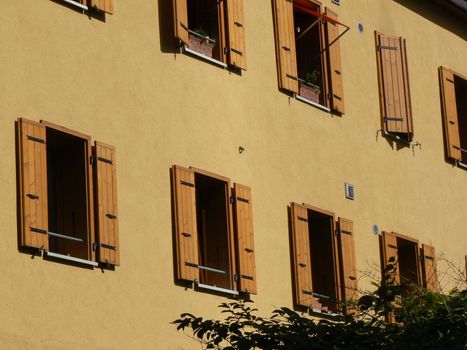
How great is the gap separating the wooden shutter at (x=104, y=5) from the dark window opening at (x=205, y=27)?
1.49m

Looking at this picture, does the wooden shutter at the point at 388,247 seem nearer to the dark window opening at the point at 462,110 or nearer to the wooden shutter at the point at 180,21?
the dark window opening at the point at 462,110

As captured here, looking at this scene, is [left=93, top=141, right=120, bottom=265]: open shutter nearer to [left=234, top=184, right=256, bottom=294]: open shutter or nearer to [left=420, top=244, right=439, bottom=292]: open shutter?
[left=234, top=184, right=256, bottom=294]: open shutter

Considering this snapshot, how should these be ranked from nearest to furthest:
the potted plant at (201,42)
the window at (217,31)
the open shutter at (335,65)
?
the potted plant at (201,42) < the window at (217,31) < the open shutter at (335,65)

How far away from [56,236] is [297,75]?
18.1 feet

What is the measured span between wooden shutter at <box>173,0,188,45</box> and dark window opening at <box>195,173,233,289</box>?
1543 mm

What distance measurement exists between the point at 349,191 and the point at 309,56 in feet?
6.21

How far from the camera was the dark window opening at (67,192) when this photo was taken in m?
15.6

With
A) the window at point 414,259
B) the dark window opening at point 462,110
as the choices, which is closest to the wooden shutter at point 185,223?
the window at point 414,259

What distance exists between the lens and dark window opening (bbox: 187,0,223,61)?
704 inches

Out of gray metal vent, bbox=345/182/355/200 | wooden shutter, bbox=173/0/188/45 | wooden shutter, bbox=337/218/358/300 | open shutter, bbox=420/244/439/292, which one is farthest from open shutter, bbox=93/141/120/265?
open shutter, bbox=420/244/439/292

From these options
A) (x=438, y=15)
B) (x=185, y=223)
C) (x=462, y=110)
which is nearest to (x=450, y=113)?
(x=462, y=110)

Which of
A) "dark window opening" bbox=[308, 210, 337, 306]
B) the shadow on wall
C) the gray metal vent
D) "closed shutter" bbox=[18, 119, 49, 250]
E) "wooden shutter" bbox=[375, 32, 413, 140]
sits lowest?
"closed shutter" bbox=[18, 119, 49, 250]

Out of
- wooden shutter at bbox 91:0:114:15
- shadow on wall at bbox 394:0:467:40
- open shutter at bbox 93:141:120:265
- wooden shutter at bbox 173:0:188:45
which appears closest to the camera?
open shutter at bbox 93:141:120:265

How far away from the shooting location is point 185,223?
16.7 m
